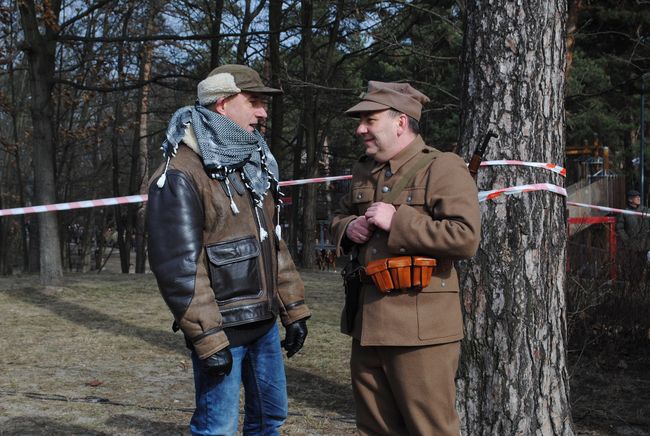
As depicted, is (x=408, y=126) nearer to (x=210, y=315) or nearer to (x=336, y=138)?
(x=210, y=315)

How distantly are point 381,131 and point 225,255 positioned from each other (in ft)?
2.58

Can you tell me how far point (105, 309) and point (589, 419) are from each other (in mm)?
6608

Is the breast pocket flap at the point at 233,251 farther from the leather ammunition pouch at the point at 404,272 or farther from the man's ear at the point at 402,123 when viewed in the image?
the man's ear at the point at 402,123

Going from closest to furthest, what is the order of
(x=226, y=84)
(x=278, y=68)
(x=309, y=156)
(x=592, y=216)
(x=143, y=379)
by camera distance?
1. (x=226, y=84)
2. (x=143, y=379)
3. (x=592, y=216)
4. (x=278, y=68)
5. (x=309, y=156)

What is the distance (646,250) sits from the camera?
732cm

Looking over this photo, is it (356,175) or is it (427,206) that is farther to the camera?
(356,175)

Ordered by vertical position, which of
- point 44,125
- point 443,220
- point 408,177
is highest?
point 44,125

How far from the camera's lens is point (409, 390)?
119 inches

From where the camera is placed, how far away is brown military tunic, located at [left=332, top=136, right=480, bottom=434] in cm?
294

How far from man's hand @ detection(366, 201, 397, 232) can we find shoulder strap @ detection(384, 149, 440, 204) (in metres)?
0.06

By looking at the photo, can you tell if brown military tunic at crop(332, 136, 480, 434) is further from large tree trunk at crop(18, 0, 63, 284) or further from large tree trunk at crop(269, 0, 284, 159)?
large tree trunk at crop(269, 0, 284, 159)

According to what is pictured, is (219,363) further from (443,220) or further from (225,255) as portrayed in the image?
(443,220)

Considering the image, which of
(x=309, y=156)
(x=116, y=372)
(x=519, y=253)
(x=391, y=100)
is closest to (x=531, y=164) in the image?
(x=519, y=253)

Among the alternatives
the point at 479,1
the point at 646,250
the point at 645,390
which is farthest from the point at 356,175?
the point at 646,250
